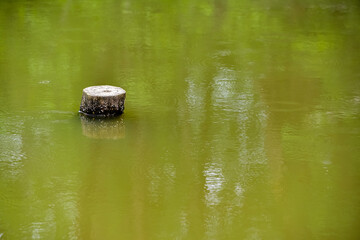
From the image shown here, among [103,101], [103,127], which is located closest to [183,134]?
[103,127]

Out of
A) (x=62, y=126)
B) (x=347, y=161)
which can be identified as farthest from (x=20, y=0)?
(x=347, y=161)

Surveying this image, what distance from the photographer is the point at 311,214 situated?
5.84 meters

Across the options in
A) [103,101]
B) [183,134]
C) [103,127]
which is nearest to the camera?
[183,134]

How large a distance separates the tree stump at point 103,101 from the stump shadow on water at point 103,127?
8 centimetres

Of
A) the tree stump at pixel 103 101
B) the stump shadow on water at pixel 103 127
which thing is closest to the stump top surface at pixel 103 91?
the tree stump at pixel 103 101

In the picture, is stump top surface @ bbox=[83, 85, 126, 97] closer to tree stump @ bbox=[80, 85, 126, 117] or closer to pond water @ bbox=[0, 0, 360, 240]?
tree stump @ bbox=[80, 85, 126, 117]

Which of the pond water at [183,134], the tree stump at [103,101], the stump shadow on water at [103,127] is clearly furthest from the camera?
the tree stump at [103,101]

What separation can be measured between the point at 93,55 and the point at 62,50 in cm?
66

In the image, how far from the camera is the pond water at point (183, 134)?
576 centimetres

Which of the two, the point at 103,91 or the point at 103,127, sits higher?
the point at 103,91

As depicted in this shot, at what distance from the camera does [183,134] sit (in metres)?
7.71

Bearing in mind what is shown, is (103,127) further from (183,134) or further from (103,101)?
(183,134)

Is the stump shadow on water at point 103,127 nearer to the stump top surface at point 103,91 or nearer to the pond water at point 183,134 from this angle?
the pond water at point 183,134

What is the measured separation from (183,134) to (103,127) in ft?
3.04
